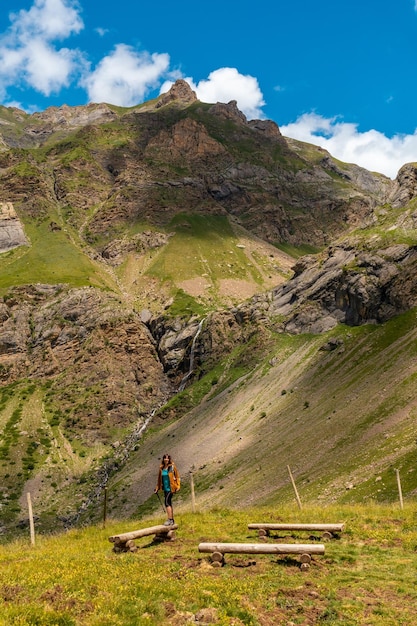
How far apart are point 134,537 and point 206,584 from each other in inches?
228

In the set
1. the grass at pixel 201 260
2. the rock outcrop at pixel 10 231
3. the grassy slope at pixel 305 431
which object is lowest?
the grassy slope at pixel 305 431

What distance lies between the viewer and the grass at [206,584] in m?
12.7

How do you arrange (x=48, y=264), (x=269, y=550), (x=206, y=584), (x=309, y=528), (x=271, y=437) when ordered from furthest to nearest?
(x=48, y=264) → (x=271, y=437) → (x=309, y=528) → (x=269, y=550) → (x=206, y=584)

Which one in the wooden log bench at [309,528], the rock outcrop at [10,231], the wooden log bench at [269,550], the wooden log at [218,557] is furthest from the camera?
the rock outcrop at [10,231]

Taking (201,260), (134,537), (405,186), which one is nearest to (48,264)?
(201,260)

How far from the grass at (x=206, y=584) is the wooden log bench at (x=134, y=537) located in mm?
378

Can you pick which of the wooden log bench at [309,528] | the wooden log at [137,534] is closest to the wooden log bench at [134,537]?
the wooden log at [137,534]

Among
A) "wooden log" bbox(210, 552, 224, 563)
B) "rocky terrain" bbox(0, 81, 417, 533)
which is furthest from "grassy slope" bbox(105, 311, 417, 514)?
"wooden log" bbox(210, 552, 224, 563)

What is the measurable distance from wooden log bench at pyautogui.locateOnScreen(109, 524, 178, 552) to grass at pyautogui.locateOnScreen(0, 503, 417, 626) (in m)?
0.38

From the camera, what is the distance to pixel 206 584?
49.2ft

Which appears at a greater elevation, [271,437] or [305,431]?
[305,431]

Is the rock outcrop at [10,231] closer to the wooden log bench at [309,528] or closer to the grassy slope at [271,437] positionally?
the grassy slope at [271,437]

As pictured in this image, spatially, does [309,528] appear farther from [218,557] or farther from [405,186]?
[405,186]

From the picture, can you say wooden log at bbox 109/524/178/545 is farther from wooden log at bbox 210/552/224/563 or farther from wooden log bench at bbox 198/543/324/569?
wooden log at bbox 210/552/224/563
